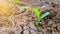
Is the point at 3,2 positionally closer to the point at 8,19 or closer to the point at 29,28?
the point at 8,19

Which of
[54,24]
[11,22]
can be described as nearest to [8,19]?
[11,22]

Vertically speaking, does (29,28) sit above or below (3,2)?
below

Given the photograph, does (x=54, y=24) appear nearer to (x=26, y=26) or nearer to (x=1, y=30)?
(x=26, y=26)

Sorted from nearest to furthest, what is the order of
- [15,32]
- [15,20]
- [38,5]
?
[15,32], [15,20], [38,5]

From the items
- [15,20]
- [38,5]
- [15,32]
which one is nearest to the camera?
[15,32]

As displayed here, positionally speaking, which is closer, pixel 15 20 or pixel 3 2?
pixel 15 20

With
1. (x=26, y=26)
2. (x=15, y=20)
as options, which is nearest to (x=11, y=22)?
(x=15, y=20)
